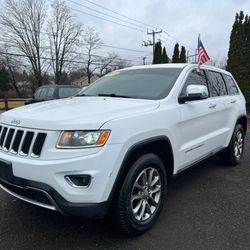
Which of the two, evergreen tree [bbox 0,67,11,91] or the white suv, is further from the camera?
evergreen tree [bbox 0,67,11,91]

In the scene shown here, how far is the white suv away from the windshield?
1cm

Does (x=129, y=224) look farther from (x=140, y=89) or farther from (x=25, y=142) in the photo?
(x=140, y=89)

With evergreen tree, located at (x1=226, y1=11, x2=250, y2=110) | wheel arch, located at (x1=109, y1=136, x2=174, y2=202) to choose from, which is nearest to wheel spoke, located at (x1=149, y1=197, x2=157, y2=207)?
wheel arch, located at (x1=109, y1=136, x2=174, y2=202)

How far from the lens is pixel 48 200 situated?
100 inches

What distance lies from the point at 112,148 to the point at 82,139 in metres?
0.27

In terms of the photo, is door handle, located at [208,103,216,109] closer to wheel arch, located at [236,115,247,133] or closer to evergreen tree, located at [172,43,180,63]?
wheel arch, located at [236,115,247,133]

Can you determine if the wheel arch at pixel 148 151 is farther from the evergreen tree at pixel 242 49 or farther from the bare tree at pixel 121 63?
the bare tree at pixel 121 63

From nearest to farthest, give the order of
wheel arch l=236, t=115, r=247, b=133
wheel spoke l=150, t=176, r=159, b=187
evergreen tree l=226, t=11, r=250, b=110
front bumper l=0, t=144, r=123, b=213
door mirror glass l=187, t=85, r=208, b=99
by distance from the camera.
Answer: front bumper l=0, t=144, r=123, b=213
wheel spoke l=150, t=176, r=159, b=187
door mirror glass l=187, t=85, r=208, b=99
wheel arch l=236, t=115, r=247, b=133
evergreen tree l=226, t=11, r=250, b=110

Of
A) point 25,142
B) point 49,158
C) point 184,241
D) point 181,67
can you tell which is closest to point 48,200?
point 49,158

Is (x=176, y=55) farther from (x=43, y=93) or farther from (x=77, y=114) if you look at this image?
(x=77, y=114)

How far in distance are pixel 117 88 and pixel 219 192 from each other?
6.88ft

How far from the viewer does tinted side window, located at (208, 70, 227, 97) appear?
4639 millimetres

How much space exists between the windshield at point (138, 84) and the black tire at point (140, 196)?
0.86 m

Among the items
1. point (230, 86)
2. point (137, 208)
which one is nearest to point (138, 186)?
point (137, 208)
